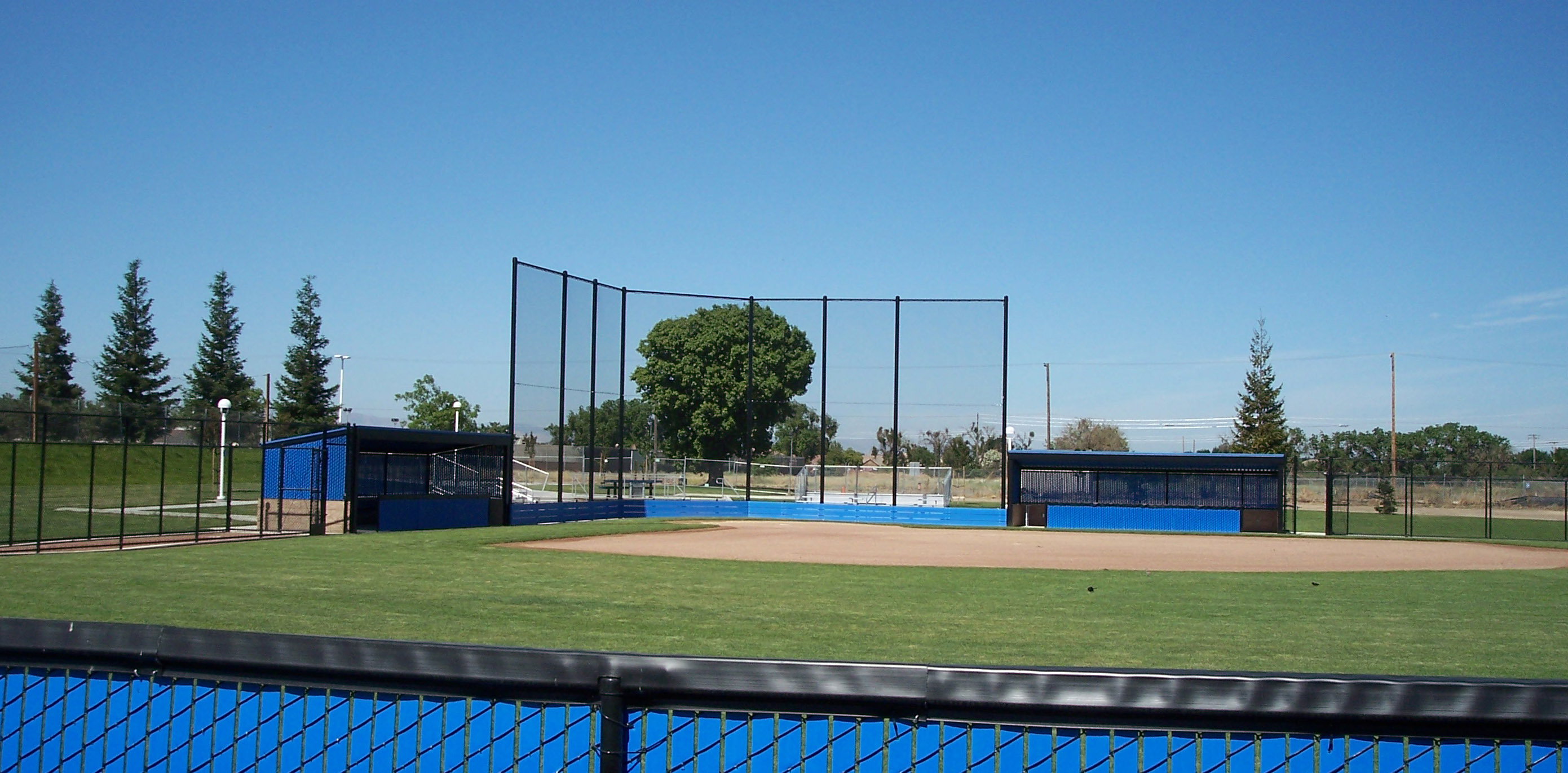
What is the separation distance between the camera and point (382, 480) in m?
33.8

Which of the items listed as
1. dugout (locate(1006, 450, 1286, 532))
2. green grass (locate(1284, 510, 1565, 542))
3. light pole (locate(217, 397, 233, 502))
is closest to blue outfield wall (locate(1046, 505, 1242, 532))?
dugout (locate(1006, 450, 1286, 532))

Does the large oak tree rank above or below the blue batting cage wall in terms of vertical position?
above

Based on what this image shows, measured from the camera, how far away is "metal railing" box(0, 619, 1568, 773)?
2346mm

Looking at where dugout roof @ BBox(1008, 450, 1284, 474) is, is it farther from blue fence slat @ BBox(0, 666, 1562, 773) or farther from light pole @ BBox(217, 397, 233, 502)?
blue fence slat @ BBox(0, 666, 1562, 773)

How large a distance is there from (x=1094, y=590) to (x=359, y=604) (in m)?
10.8

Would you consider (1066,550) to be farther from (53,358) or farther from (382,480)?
(53,358)

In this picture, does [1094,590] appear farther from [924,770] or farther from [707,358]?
[707,358]

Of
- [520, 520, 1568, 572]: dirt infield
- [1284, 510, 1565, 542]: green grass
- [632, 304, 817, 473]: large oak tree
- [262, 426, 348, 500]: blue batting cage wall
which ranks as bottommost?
[1284, 510, 1565, 542]: green grass

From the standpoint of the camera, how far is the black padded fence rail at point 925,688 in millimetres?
2326

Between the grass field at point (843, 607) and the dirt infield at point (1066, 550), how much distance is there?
88.3 inches

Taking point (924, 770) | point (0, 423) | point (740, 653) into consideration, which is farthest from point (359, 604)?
point (0, 423)

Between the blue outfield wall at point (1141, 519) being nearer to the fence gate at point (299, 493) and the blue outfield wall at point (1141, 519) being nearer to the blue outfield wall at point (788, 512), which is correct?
the blue outfield wall at point (788, 512)

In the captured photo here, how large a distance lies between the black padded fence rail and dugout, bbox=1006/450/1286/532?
40.2 m

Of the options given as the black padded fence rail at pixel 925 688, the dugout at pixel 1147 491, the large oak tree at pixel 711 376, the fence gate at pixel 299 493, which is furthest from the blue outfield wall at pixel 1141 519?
the black padded fence rail at pixel 925 688
